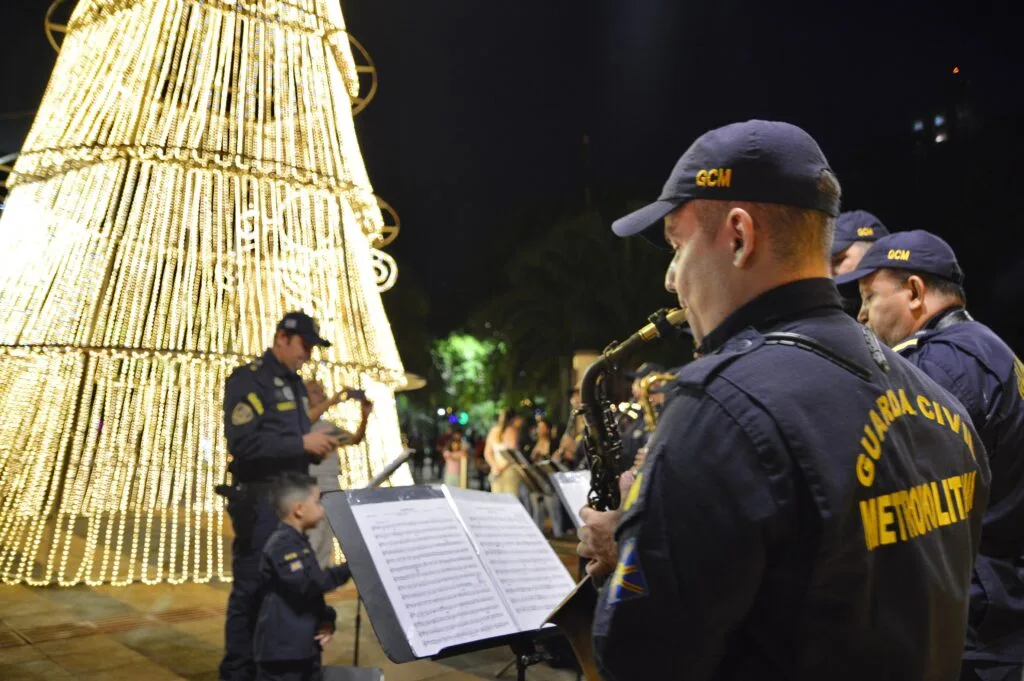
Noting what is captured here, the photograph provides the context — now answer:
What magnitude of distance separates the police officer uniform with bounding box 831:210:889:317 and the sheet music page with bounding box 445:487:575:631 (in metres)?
1.88

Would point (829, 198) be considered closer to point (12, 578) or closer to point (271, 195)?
point (271, 195)

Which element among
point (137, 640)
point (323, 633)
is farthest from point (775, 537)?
point (137, 640)

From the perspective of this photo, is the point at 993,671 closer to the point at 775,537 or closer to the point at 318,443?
the point at 775,537

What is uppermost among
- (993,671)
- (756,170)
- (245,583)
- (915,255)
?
(756,170)

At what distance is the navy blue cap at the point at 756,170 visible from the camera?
60.7 inches

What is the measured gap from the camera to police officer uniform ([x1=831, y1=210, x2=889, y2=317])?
3.96m

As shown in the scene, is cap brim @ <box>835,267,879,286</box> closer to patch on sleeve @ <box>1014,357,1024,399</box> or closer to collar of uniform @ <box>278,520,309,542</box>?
patch on sleeve @ <box>1014,357,1024,399</box>

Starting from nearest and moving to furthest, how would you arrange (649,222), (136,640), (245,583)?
(649,222) → (245,583) → (136,640)

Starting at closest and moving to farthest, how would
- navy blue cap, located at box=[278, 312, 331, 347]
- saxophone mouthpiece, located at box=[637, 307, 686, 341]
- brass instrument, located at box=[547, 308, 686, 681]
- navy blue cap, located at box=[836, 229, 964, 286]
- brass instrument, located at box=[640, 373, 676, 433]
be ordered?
brass instrument, located at box=[547, 308, 686, 681] → saxophone mouthpiece, located at box=[637, 307, 686, 341] → navy blue cap, located at box=[836, 229, 964, 286] → navy blue cap, located at box=[278, 312, 331, 347] → brass instrument, located at box=[640, 373, 676, 433]

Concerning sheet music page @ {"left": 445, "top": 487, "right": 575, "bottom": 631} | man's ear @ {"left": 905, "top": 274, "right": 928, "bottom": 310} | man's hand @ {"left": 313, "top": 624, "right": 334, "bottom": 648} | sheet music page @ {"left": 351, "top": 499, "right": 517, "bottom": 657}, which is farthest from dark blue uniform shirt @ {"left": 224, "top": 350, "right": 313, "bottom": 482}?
man's ear @ {"left": 905, "top": 274, "right": 928, "bottom": 310}

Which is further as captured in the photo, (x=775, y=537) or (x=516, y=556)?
(x=516, y=556)

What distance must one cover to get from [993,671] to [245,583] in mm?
3677

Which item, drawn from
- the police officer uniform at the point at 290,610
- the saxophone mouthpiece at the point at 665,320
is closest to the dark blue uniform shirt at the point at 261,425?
the police officer uniform at the point at 290,610

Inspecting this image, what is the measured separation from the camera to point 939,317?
3.27m
